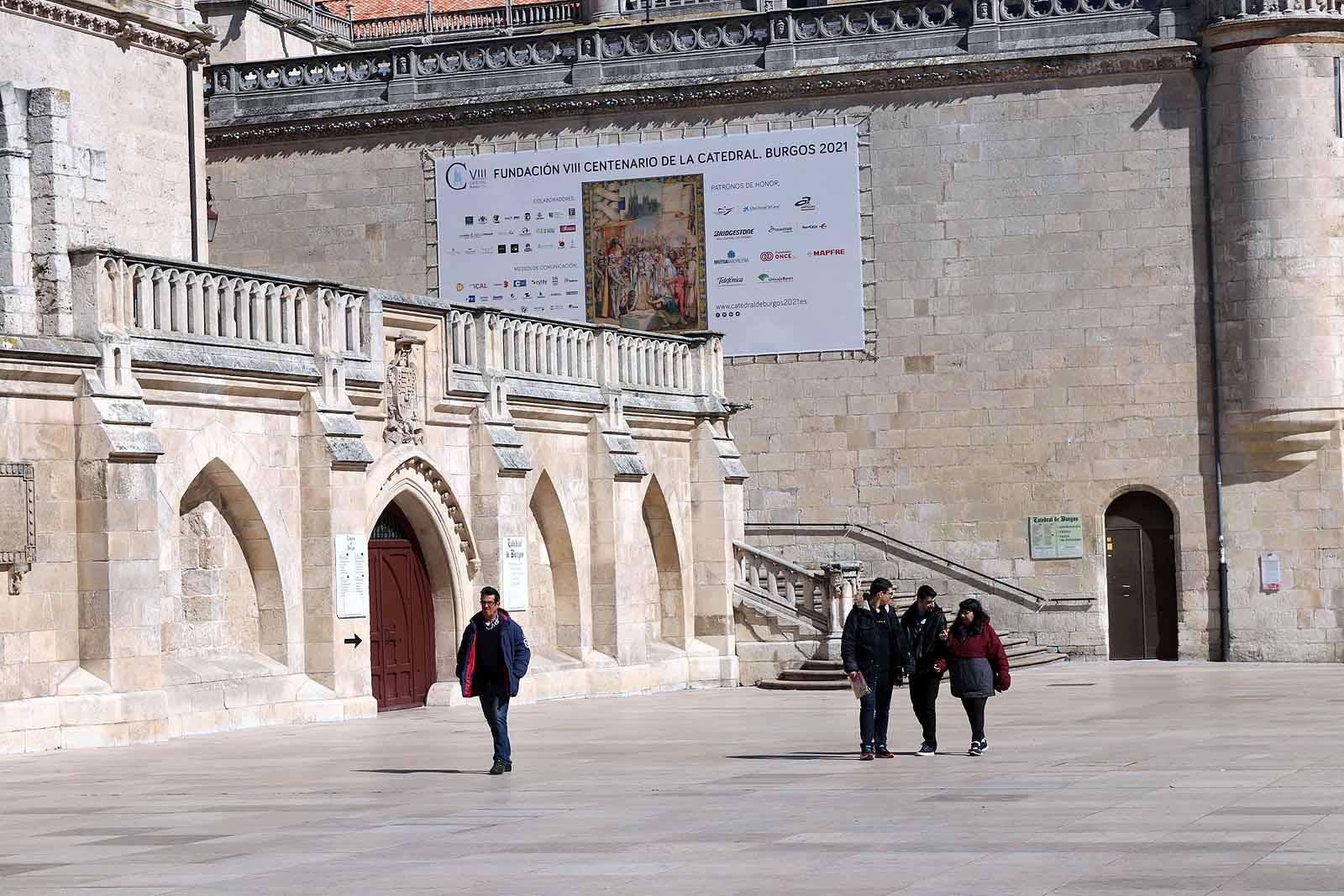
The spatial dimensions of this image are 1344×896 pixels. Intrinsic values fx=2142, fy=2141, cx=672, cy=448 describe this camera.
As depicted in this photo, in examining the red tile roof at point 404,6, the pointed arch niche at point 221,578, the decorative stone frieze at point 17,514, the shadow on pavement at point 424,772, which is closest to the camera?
the shadow on pavement at point 424,772

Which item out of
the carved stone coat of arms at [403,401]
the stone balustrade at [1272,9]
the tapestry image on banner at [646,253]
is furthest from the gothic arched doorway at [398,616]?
the stone balustrade at [1272,9]

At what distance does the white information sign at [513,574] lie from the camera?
27734mm

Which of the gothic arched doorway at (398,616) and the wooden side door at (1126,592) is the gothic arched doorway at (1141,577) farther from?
the gothic arched doorway at (398,616)

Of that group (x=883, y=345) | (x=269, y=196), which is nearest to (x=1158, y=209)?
(x=883, y=345)

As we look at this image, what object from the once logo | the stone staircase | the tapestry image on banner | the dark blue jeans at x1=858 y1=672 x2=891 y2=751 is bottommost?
the stone staircase

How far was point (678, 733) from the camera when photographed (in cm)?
2195

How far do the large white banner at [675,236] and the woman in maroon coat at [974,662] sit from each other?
1844 cm

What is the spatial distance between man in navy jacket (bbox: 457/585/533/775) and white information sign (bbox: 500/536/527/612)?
30.4 feet

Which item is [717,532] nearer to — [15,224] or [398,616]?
[398,616]

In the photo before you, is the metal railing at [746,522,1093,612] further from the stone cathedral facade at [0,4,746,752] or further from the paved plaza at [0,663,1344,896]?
the paved plaza at [0,663,1344,896]

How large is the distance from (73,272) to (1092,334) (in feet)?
64.4

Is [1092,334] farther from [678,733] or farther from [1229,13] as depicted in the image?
→ [678,733]

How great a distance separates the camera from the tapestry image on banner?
37938 mm

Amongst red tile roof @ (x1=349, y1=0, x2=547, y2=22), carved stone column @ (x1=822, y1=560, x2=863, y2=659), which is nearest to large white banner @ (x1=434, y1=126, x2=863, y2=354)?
carved stone column @ (x1=822, y1=560, x2=863, y2=659)
